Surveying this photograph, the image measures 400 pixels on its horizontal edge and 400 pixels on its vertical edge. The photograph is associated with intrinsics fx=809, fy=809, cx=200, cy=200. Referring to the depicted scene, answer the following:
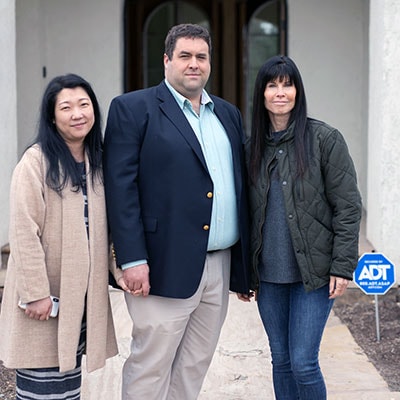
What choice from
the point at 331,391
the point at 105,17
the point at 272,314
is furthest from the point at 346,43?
the point at 272,314

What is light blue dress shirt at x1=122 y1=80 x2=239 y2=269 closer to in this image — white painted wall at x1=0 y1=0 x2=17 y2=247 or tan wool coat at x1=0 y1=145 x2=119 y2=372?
tan wool coat at x1=0 y1=145 x2=119 y2=372

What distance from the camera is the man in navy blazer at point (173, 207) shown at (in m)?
3.39

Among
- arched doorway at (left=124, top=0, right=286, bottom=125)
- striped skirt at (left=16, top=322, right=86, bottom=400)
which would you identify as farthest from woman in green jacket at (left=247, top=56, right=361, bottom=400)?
arched doorway at (left=124, top=0, right=286, bottom=125)

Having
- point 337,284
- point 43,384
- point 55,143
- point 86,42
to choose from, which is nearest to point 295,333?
point 337,284

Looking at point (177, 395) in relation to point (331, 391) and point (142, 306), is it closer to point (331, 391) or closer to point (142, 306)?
point (142, 306)

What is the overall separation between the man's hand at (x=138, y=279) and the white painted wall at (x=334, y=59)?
5.37 metres

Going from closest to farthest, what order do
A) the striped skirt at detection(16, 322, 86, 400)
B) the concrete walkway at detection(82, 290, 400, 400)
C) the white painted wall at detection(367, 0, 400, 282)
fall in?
the striped skirt at detection(16, 322, 86, 400) → the concrete walkway at detection(82, 290, 400, 400) → the white painted wall at detection(367, 0, 400, 282)

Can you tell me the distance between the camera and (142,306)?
3.52m

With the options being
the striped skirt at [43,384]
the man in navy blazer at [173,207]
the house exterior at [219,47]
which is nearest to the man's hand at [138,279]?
the man in navy blazer at [173,207]

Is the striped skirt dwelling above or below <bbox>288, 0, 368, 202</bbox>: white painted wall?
below

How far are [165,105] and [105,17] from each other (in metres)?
5.26

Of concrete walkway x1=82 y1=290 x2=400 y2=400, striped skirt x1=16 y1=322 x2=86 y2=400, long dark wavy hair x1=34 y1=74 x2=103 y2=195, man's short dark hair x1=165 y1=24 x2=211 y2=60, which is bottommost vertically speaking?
concrete walkway x1=82 y1=290 x2=400 y2=400

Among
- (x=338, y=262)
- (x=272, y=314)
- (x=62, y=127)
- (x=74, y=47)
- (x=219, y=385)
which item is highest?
(x=74, y=47)

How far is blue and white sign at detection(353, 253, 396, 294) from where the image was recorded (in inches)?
208
